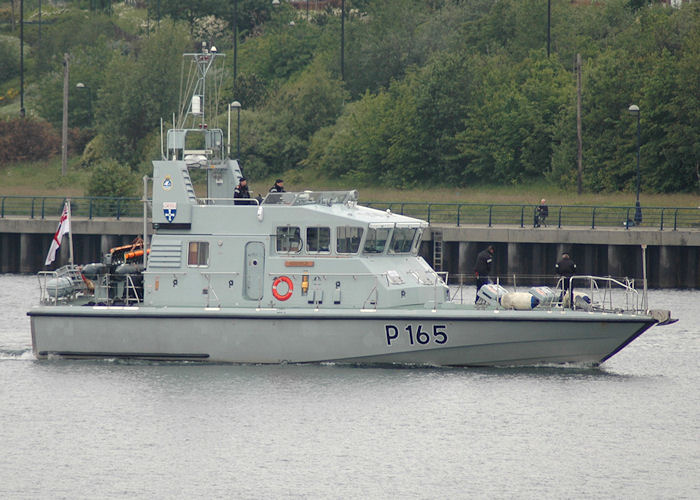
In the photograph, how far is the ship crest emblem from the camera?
74.5 feet

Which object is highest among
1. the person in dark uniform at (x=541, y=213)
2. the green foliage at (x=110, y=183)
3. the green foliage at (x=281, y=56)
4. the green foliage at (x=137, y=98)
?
the green foliage at (x=281, y=56)

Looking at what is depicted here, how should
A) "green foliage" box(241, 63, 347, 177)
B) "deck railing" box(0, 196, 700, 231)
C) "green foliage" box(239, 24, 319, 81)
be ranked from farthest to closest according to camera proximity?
1. "green foliage" box(239, 24, 319, 81)
2. "green foliage" box(241, 63, 347, 177)
3. "deck railing" box(0, 196, 700, 231)

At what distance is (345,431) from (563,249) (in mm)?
22569

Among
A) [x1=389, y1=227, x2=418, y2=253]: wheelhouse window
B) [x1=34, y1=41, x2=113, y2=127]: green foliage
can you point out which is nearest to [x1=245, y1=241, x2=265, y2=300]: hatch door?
[x1=389, y1=227, x2=418, y2=253]: wheelhouse window

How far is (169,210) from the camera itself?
22.7 meters

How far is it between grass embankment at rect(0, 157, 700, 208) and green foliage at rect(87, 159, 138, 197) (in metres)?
0.81

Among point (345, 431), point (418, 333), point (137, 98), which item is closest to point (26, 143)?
point (137, 98)

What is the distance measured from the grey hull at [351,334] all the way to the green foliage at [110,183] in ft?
83.3

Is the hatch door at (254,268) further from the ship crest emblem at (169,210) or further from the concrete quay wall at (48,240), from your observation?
the concrete quay wall at (48,240)

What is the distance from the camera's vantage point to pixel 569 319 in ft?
71.8

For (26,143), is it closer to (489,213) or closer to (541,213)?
(489,213)

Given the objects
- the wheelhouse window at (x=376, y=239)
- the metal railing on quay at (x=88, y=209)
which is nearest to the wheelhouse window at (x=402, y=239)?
the wheelhouse window at (x=376, y=239)

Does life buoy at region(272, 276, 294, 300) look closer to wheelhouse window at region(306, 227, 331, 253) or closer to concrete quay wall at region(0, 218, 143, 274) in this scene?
wheelhouse window at region(306, 227, 331, 253)

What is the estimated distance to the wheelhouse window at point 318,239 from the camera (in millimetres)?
22438
